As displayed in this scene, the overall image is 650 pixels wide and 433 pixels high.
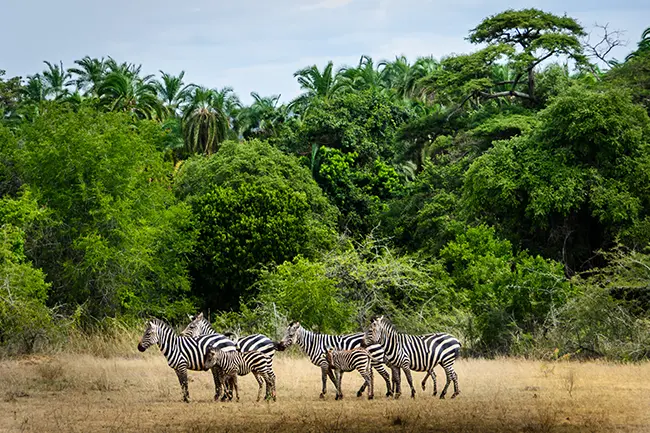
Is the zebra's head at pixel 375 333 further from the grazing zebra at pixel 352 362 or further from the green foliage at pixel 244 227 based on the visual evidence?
the green foliage at pixel 244 227

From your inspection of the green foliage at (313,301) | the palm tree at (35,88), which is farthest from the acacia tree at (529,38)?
the palm tree at (35,88)

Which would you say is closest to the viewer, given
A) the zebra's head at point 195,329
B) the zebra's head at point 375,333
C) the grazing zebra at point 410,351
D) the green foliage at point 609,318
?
the zebra's head at point 375,333

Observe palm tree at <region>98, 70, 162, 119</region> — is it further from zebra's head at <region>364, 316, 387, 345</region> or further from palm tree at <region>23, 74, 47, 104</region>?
zebra's head at <region>364, 316, 387, 345</region>

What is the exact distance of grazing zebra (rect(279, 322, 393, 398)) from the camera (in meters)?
16.5

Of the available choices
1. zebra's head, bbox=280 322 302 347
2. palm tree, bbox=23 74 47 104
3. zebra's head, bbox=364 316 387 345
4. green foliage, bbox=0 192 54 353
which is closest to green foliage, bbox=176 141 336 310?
green foliage, bbox=0 192 54 353

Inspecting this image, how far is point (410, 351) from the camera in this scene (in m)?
16.8

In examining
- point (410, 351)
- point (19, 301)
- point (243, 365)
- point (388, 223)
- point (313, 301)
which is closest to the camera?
point (243, 365)

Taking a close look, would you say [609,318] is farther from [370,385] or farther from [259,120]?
[259,120]

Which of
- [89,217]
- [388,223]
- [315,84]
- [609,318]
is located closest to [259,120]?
[315,84]

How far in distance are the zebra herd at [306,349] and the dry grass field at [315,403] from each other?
1.33ft

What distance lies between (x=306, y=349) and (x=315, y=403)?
1.48 meters

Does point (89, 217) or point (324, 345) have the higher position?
point (89, 217)

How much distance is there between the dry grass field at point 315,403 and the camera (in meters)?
13.3

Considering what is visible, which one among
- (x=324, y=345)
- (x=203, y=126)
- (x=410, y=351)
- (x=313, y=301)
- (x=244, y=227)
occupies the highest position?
(x=203, y=126)
